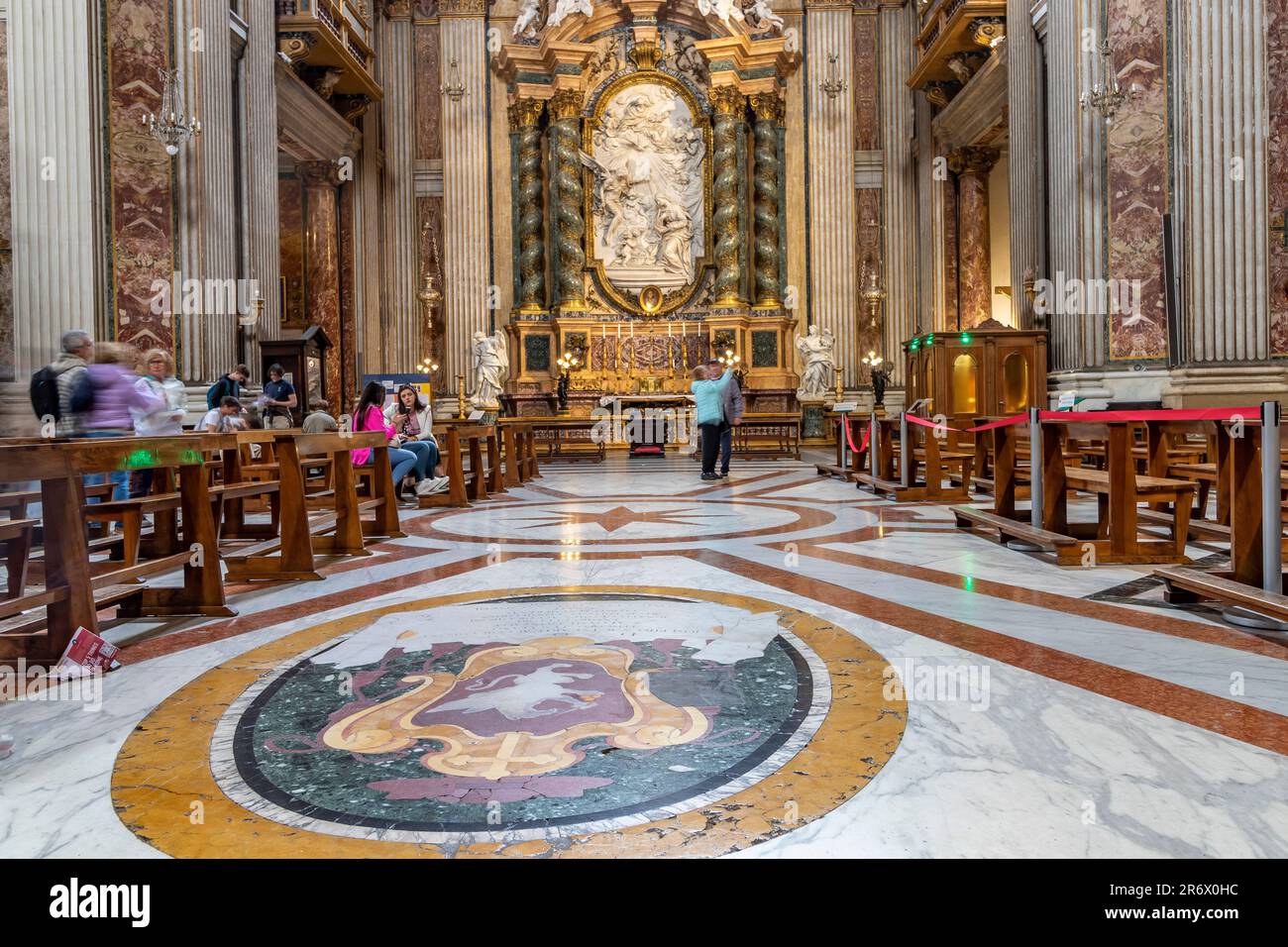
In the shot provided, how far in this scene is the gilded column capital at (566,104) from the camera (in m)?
17.7

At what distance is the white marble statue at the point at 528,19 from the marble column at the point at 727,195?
383 cm

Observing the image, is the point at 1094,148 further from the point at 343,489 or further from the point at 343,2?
the point at 343,2

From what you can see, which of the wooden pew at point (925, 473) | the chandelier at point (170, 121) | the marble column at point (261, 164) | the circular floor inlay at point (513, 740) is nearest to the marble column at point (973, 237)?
the wooden pew at point (925, 473)

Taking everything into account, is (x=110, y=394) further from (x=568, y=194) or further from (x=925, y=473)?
(x=568, y=194)

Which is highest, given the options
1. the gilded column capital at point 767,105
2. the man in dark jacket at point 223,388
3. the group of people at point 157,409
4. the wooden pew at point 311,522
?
the gilded column capital at point 767,105

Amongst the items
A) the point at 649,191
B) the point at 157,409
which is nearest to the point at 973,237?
the point at 649,191

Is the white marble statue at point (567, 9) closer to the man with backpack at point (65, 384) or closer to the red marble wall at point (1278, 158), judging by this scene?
the red marble wall at point (1278, 158)

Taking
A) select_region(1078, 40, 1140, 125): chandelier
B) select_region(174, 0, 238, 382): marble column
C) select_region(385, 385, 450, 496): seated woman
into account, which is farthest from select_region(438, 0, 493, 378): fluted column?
select_region(1078, 40, 1140, 125): chandelier

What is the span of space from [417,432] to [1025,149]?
939 cm

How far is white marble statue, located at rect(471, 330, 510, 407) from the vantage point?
16672 mm

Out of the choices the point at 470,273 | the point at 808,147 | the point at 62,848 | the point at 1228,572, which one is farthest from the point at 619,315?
the point at 62,848

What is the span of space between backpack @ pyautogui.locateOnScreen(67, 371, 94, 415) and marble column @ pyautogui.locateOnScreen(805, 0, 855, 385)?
14.5 meters

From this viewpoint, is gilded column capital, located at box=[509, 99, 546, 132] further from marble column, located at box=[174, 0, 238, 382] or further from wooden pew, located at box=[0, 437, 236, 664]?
wooden pew, located at box=[0, 437, 236, 664]

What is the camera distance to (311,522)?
237 inches
